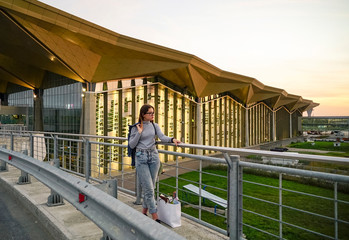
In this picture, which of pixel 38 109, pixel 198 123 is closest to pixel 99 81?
pixel 38 109

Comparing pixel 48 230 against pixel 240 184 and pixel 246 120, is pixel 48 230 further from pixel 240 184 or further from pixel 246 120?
pixel 246 120

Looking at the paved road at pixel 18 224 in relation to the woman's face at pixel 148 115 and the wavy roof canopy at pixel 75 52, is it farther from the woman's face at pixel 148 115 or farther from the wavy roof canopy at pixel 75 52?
the wavy roof canopy at pixel 75 52

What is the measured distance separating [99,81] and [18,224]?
19.3 meters

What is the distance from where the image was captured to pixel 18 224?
4133mm

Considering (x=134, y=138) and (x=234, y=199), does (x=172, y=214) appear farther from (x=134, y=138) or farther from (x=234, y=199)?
(x=134, y=138)

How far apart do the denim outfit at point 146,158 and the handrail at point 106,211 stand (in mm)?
1140

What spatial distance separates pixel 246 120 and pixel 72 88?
3083cm

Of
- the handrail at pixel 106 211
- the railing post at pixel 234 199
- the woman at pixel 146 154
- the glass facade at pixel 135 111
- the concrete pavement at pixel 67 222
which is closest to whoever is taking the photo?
the handrail at pixel 106 211

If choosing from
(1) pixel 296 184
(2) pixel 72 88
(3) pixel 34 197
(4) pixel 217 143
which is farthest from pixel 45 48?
(4) pixel 217 143

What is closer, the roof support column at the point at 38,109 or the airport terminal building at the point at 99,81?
the airport terminal building at the point at 99,81

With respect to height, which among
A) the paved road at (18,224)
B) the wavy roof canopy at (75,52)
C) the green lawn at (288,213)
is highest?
the wavy roof canopy at (75,52)

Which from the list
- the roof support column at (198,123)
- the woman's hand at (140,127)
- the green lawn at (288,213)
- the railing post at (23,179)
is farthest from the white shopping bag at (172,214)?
the roof support column at (198,123)

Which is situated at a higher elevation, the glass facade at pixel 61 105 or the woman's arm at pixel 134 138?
the glass facade at pixel 61 105

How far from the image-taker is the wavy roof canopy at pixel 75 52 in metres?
16.3
